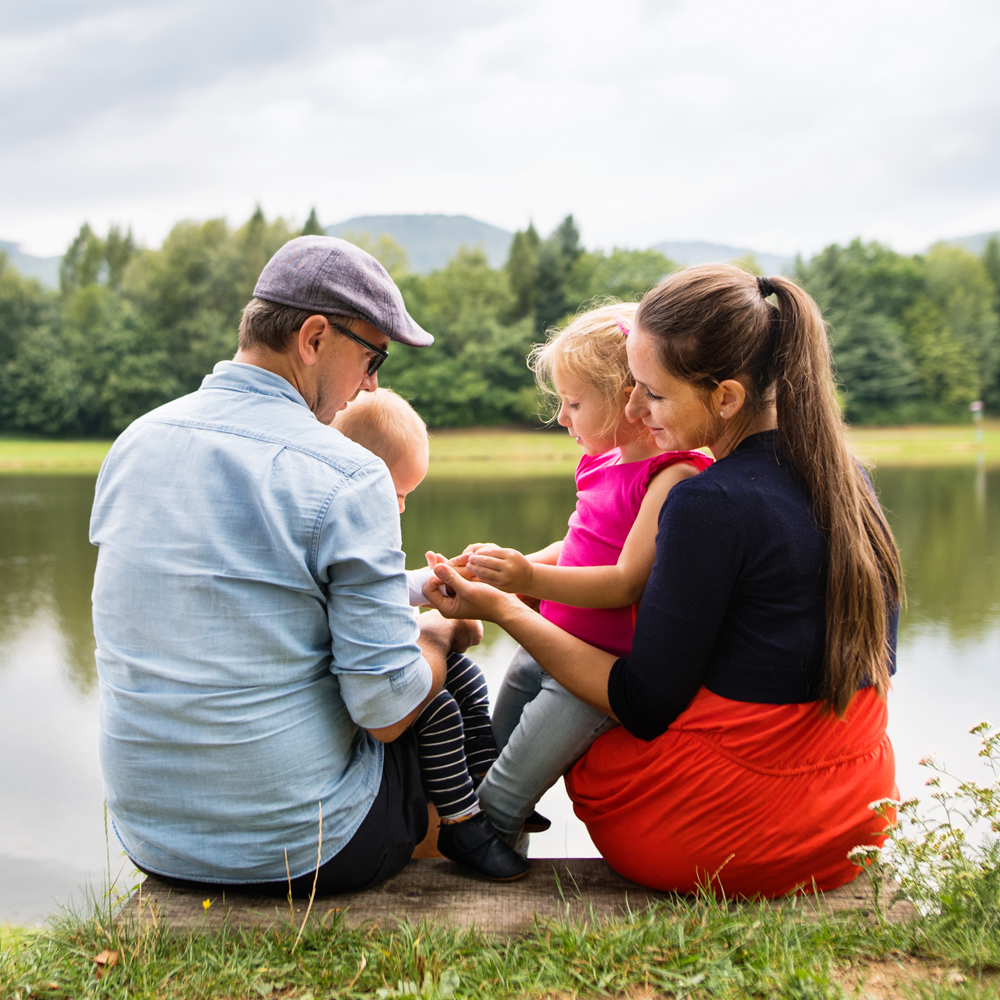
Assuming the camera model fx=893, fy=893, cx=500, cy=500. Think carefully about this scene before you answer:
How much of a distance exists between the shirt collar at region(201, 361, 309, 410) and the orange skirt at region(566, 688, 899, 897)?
962 mm

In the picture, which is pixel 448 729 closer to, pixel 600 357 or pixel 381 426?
pixel 381 426

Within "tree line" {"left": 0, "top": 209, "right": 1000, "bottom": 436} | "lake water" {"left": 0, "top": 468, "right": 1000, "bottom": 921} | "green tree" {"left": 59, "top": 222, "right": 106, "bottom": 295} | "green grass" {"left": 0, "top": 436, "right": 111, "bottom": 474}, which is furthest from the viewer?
"green tree" {"left": 59, "top": 222, "right": 106, "bottom": 295}

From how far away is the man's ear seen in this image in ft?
5.30

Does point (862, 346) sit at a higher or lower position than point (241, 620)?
higher

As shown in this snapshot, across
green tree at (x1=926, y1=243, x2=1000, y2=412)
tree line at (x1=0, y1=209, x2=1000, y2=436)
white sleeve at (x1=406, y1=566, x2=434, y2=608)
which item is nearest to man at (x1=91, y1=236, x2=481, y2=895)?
white sleeve at (x1=406, y1=566, x2=434, y2=608)

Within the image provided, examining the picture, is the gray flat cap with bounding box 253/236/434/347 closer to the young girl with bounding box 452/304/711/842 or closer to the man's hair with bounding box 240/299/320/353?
the man's hair with bounding box 240/299/320/353

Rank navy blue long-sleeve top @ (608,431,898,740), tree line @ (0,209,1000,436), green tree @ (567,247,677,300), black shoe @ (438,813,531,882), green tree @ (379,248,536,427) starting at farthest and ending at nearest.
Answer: green tree @ (567,247,677,300) → tree line @ (0,209,1000,436) → green tree @ (379,248,536,427) → black shoe @ (438,813,531,882) → navy blue long-sleeve top @ (608,431,898,740)

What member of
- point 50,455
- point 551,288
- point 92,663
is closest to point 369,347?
point 92,663

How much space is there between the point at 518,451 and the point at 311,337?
24878 millimetres

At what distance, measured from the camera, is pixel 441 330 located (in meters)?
35.7

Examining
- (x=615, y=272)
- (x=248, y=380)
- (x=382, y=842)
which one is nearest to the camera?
(x=248, y=380)

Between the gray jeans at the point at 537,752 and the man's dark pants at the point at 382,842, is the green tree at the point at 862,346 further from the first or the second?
the man's dark pants at the point at 382,842

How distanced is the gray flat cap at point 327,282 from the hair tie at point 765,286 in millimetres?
678

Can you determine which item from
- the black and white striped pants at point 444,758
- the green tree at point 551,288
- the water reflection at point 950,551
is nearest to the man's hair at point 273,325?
the black and white striped pants at point 444,758
